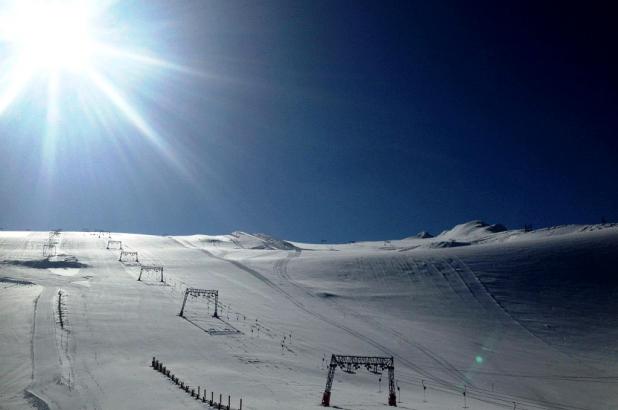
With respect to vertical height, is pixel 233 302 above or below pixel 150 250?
below

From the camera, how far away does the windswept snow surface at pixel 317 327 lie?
106 ft

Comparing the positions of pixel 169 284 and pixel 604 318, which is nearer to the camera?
pixel 604 318

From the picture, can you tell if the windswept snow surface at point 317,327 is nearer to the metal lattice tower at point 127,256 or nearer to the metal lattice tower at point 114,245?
the metal lattice tower at point 127,256

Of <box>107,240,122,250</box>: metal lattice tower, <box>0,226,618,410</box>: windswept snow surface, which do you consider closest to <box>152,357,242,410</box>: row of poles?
<box>0,226,618,410</box>: windswept snow surface

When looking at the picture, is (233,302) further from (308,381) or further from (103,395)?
(103,395)

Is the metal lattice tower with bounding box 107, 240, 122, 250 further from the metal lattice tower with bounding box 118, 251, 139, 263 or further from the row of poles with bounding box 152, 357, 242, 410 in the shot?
the row of poles with bounding box 152, 357, 242, 410

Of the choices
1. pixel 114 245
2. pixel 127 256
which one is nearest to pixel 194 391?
pixel 127 256

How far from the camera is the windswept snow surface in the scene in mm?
32375

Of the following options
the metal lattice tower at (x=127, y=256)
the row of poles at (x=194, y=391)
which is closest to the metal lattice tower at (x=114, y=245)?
the metal lattice tower at (x=127, y=256)

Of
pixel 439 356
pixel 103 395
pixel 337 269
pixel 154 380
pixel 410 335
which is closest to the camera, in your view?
pixel 103 395

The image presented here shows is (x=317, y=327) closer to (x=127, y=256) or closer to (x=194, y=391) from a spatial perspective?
(x=194, y=391)

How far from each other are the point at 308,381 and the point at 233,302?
29.8m

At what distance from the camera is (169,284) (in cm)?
7269

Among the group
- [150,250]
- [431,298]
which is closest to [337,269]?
[431,298]
